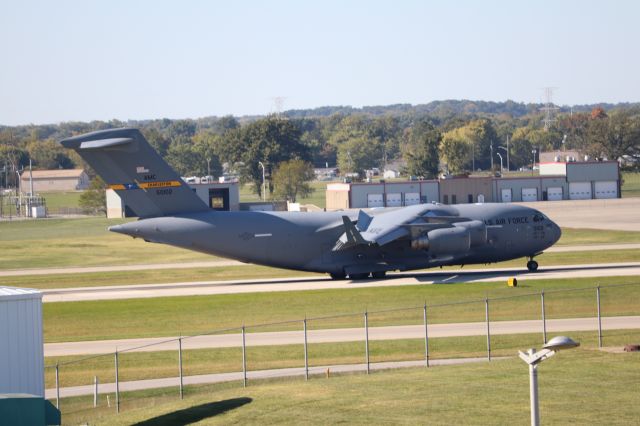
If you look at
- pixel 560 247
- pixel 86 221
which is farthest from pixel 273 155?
pixel 560 247

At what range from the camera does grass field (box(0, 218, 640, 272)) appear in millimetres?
68312

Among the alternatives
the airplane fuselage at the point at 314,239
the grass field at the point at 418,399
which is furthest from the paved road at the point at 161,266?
the grass field at the point at 418,399

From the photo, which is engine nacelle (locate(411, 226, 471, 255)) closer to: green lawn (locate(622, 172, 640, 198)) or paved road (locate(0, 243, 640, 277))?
paved road (locate(0, 243, 640, 277))

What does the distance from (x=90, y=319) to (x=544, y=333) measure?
1894cm

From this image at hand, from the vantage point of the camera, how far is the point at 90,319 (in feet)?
136

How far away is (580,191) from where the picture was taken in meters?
119

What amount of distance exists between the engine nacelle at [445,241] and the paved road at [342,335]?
12.7 meters

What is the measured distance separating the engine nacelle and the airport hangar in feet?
199

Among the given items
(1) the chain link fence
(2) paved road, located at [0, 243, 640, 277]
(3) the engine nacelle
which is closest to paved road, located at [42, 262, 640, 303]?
(3) the engine nacelle

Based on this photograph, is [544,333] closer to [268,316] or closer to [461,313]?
[461,313]

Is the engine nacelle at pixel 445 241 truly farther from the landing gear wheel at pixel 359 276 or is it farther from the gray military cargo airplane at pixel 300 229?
the landing gear wheel at pixel 359 276

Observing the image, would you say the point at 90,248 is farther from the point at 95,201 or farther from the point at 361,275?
the point at 95,201

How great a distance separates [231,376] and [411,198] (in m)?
83.3

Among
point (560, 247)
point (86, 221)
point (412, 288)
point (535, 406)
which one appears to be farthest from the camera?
point (86, 221)
